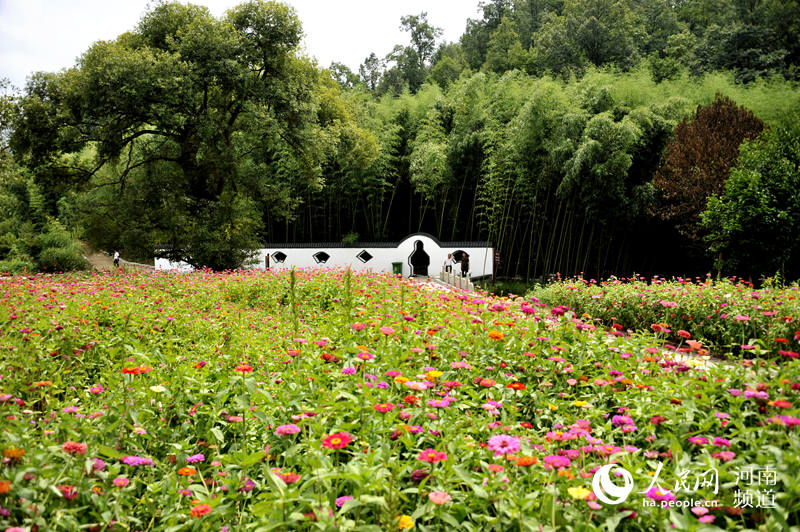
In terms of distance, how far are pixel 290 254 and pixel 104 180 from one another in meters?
6.25

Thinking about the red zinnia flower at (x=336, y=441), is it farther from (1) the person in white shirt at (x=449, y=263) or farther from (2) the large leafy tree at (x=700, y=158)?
(1) the person in white shirt at (x=449, y=263)

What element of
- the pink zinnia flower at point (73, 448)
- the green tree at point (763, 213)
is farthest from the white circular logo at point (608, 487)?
the green tree at point (763, 213)

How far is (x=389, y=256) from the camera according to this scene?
53.3 ft

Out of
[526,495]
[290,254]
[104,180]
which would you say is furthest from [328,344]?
[290,254]

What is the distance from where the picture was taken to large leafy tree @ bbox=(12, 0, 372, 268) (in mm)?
9375

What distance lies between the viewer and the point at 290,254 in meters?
16.8

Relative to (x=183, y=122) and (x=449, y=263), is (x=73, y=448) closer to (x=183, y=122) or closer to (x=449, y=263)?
(x=183, y=122)

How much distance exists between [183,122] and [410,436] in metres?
10.5

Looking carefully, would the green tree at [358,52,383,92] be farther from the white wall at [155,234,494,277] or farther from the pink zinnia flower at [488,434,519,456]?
the pink zinnia flower at [488,434,519,456]

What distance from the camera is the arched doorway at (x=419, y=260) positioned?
52.0ft

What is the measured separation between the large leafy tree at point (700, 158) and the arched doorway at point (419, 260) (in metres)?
7.02

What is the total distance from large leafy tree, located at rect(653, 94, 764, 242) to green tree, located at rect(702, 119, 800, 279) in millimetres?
1351

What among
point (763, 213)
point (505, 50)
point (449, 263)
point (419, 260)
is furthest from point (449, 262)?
point (505, 50)

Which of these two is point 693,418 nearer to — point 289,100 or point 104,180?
point 289,100
